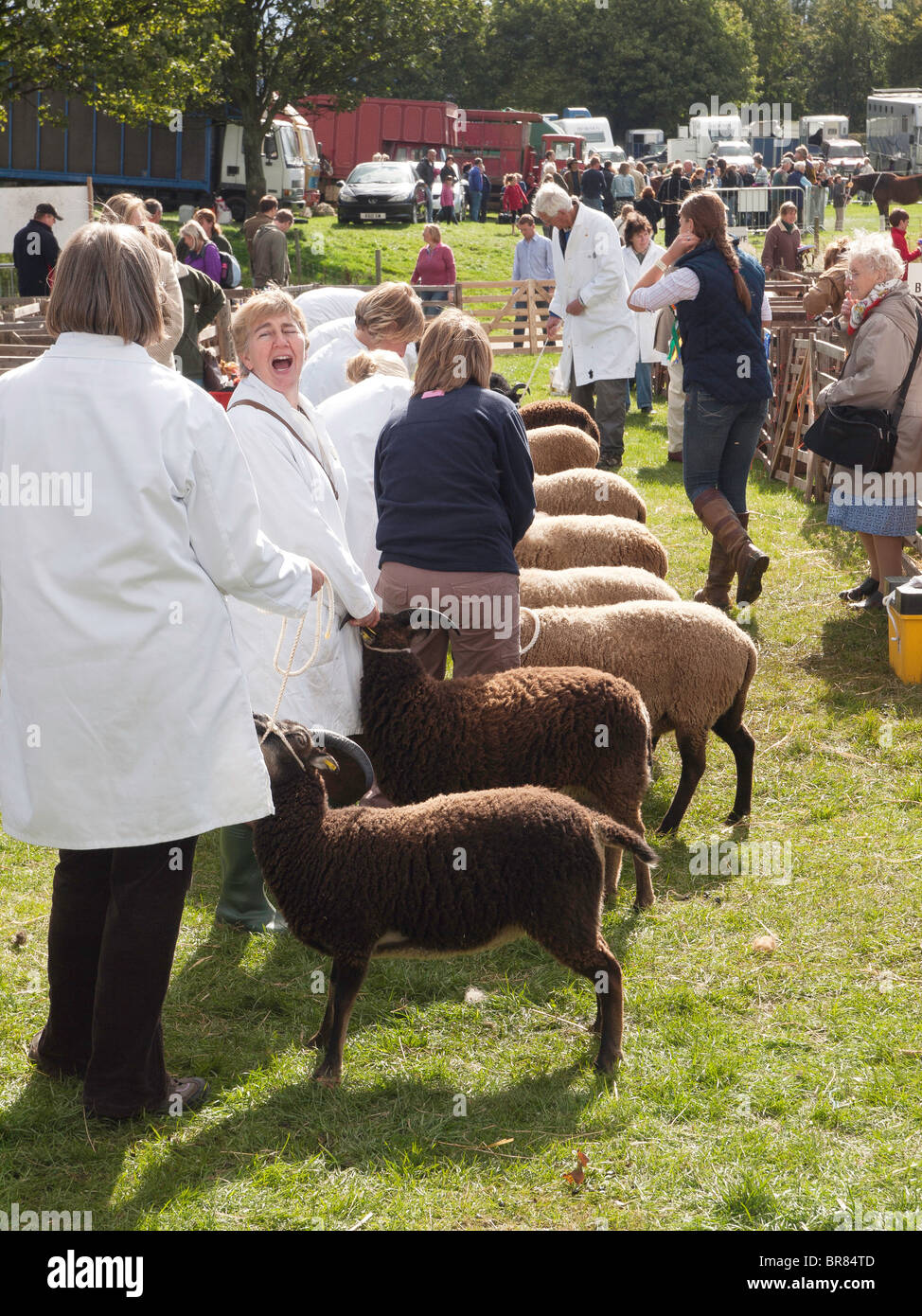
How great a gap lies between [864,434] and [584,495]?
1604 mm

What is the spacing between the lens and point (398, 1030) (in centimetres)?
401

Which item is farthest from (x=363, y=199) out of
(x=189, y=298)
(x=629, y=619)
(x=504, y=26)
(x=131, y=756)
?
(x=504, y=26)

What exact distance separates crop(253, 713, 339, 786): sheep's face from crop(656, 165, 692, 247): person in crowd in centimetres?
2180

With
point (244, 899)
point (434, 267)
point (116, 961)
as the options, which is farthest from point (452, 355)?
point (434, 267)

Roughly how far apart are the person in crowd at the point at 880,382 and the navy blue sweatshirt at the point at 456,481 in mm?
3333

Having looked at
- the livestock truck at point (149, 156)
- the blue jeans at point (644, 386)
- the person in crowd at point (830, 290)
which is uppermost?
the livestock truck at point (149, 156)

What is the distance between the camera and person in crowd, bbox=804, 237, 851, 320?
1057 cm

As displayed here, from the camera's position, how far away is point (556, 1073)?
3.75 meters

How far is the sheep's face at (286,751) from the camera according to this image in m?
3.73

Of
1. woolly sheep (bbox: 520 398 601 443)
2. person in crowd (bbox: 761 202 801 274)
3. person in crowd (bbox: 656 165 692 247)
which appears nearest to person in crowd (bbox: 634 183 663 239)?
person in crowd (bbox: 656 165 692 247)

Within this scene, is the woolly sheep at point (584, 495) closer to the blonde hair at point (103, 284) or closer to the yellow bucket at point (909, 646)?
the yellow bucket at point (909, 646)

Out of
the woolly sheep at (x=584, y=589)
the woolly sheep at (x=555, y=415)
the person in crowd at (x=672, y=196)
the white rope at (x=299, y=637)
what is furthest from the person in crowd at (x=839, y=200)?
the white rope at (x=299, y=637)

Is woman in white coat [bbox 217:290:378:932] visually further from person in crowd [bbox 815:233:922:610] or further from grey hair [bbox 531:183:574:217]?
grey hair [bbox 531:183:574:217]

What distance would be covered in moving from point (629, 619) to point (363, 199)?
29.3 metres
